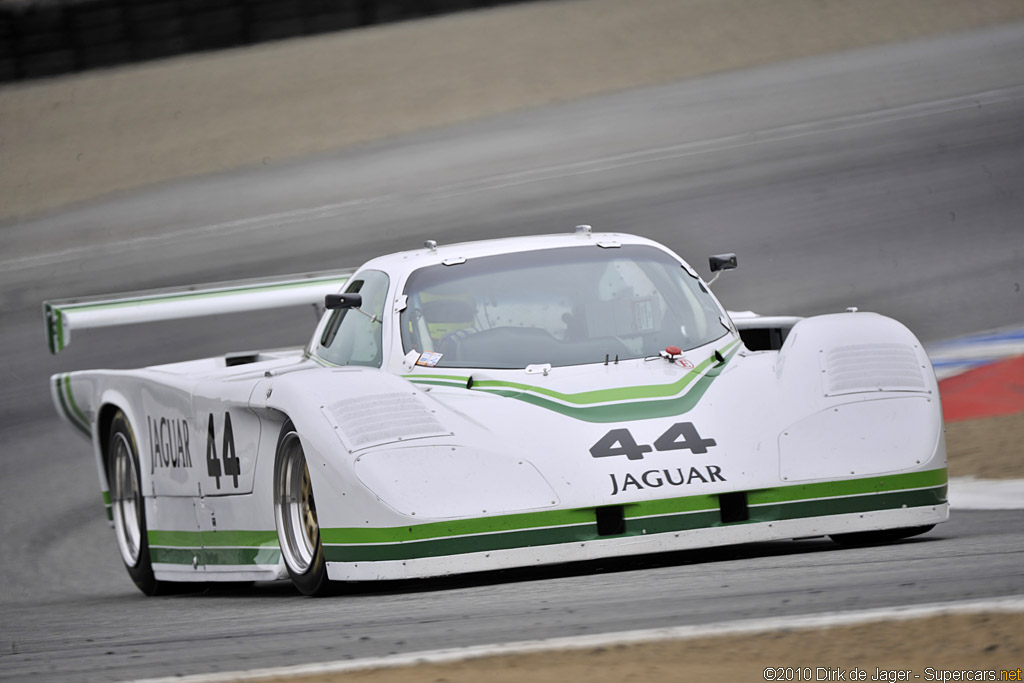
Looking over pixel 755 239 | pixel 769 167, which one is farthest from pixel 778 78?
pixel 755 239

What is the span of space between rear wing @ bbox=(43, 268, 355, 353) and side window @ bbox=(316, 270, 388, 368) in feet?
4.72

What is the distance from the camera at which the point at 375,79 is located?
2233 centimetres

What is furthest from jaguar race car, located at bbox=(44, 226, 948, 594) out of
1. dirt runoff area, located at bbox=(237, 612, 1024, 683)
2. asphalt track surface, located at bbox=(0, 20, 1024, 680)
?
dirt runoff area, located at bbox=(237, 612, 1024, 683)

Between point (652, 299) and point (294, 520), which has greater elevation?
point (652, 299)

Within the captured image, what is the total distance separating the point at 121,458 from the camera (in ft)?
28.6

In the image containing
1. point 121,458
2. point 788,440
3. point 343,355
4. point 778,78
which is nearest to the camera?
point 788,440

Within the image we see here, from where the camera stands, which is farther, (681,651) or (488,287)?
(488,287)

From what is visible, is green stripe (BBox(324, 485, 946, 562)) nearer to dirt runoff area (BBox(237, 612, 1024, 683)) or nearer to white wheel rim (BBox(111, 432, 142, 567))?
dirt runoff area (BBox(237, 612, 1024, 683))

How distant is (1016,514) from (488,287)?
96.4 inches

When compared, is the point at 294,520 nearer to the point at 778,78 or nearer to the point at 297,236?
the point at 297,236

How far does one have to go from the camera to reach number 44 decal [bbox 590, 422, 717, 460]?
573cm

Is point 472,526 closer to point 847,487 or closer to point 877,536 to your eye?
point 847,487

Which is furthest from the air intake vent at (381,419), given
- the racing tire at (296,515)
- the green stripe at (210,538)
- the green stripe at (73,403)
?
the green stripe at (73,403)

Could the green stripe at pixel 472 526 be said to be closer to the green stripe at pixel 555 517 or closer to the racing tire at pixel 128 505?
the green stripe at pixel 555 517
